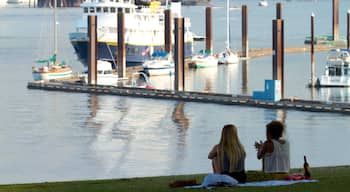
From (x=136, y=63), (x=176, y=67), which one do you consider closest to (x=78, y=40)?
(x=136, y=63)

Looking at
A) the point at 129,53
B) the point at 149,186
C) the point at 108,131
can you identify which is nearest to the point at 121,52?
the point at 129,53

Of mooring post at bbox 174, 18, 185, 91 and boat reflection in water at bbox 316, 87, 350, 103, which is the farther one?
mooring post at bbox 174, 18, 185, 91

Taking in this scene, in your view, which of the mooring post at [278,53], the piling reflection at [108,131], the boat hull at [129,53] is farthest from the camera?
the boat hull at [129,53]

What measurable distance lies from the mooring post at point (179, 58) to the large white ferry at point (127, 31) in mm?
17410

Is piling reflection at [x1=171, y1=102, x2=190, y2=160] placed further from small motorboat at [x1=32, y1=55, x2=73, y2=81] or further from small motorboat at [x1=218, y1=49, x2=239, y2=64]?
small motorboat at [x1=218, y1=49, x2=239, y2=64]

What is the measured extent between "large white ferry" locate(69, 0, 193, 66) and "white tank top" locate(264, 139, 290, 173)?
199 ft

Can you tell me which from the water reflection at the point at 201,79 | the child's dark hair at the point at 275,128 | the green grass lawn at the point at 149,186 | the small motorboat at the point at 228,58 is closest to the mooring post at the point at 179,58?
the water reflection at the point at 201,79

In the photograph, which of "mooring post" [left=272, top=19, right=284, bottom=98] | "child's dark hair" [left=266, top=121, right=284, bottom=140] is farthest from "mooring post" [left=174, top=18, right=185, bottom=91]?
"child's dark hair" [left=266, top=121, right=284, bottom=140]

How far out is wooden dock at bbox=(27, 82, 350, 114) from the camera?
4897 centimetres

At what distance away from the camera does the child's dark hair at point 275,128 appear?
56.7 ft

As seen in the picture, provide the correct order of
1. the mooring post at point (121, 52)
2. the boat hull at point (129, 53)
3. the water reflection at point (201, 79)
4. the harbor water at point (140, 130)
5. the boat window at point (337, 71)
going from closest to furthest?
1. the harbor water at point (140, 130)
2. the boat window at point (337, 71)
3. the water reflection at point (201, 79)
4. the mooring post at point (121, 52)
5. the boat hull at point (129, 53)

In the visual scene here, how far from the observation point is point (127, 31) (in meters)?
80.1

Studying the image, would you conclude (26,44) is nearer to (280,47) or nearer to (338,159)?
(280,47)

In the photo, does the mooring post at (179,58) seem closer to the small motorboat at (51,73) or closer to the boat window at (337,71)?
the small motorboat at (51,73)
